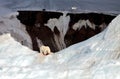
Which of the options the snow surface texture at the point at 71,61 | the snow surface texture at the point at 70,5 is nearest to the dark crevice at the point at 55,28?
the snow surface texture at the point at 70,5

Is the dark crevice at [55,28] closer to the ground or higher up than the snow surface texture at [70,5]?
closer to the ground

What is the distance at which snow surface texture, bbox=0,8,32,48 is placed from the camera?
7.00 feet

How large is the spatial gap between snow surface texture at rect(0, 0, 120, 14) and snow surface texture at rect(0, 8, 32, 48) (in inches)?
4.3

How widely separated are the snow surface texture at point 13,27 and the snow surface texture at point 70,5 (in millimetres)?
109

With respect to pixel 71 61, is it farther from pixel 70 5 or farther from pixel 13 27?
pixel 70 5

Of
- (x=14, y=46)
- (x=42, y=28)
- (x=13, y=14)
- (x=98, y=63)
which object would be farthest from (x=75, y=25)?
(x=98, y=63)

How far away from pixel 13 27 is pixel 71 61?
2.62 feet

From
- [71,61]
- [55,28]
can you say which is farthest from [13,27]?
[71,61]

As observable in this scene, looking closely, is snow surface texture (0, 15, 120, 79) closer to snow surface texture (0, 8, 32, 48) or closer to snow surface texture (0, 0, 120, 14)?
snow surface texture (0, 8, 32, 48)

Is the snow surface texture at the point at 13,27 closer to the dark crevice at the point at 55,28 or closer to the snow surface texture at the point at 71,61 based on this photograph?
the dark crevice at the point at 55,28

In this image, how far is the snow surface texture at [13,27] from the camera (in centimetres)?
213

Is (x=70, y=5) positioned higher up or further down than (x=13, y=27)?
higher up

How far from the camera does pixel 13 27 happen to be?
7.11 feet

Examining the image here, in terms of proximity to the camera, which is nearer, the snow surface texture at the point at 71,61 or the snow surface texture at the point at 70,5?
the snow surface texture at the point at 71,61
